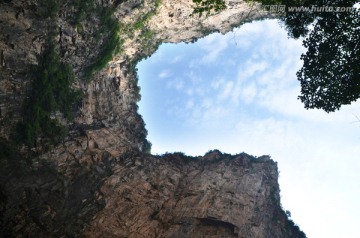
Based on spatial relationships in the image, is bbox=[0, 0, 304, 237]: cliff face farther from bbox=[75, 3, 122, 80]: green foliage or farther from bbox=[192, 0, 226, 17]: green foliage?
bbox=[192, 0, 226, 17]: green foliage

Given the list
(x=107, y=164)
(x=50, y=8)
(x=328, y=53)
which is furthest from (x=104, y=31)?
(x=328, y=53)

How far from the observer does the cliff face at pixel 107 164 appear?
23266mm

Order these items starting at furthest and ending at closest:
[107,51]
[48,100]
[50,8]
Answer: [107,51], [50,8], [48,100]

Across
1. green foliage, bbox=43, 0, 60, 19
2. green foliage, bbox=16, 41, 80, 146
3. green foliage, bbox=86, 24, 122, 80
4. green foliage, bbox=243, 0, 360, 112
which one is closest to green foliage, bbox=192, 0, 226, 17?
green foliage, bbox=243, 0, 360, 112

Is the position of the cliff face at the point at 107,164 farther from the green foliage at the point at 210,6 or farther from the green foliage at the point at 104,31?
the green foliage at the point at 210,6

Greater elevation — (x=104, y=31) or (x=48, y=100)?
(x=104, y=31)

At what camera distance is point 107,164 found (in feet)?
93.9

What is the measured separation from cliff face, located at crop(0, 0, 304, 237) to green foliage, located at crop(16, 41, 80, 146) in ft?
1.79

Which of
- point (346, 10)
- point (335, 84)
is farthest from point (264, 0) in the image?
point (335, 84)

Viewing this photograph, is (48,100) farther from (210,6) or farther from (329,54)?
(329,54)

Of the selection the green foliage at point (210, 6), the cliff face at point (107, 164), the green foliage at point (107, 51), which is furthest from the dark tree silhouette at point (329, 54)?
the green foliage at point (107, 51)

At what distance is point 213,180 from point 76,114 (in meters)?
14.2

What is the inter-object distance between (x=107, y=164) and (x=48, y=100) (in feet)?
24.2

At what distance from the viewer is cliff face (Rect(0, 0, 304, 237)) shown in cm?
2327
